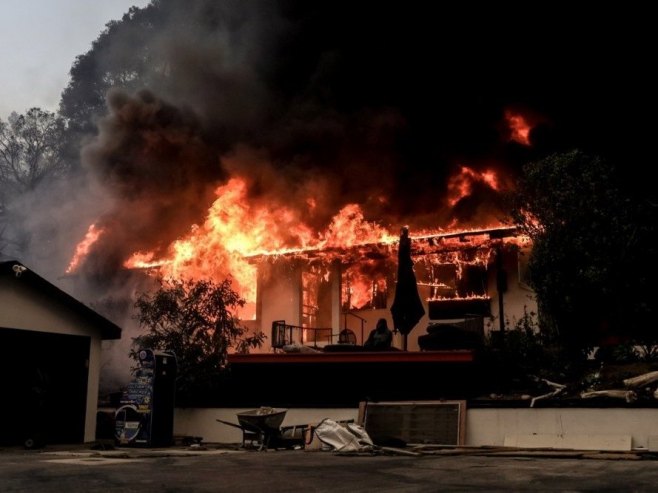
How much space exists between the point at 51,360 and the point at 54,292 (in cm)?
187

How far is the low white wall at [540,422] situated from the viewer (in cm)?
1203

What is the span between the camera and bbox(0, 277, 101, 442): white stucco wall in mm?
14172

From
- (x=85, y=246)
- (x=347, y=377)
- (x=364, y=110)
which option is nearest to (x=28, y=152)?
(x=85, y=246)

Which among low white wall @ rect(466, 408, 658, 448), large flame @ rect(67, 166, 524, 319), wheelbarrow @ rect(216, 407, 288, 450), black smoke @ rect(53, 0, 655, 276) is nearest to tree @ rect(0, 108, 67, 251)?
Answer: black smoke @ rect(53, 0, 655, 276)

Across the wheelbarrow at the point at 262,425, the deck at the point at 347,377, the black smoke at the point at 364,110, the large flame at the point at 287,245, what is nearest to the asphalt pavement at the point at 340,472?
the wheelbarrow at the point at 262,425

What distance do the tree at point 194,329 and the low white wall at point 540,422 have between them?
5.26 feet

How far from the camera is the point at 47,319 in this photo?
15.0 m

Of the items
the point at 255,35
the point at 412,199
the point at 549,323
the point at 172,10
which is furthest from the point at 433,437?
the point at 172,10

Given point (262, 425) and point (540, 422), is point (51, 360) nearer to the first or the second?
point (262, 425)

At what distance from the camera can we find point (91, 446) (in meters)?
14.1

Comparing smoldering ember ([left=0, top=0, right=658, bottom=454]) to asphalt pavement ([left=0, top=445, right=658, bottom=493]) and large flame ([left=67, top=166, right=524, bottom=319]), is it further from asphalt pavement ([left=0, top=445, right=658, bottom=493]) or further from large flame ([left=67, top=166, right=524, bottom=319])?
asphalt pavement ([left=0, top=445, right=658, bottom=493])

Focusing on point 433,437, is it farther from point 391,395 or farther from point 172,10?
point 172,10

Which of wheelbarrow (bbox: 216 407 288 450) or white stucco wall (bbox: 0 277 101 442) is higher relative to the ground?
white stucco wall (bbox: 0 277 101 442)

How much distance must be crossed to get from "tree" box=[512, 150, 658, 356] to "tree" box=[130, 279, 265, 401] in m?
8.04
